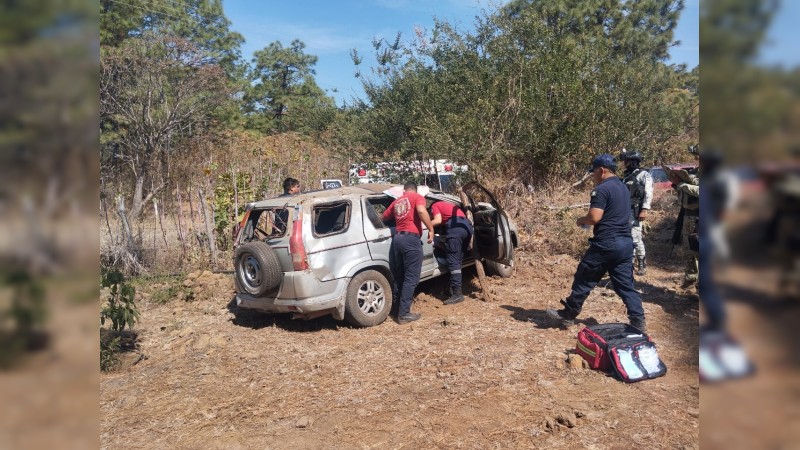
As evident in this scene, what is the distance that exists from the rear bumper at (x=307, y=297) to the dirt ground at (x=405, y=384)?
0.38 m

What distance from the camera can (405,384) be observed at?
15.8 ft

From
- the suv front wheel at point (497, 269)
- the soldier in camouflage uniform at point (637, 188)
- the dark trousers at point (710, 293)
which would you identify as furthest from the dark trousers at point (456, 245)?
the dark trousers at point (710, 293)

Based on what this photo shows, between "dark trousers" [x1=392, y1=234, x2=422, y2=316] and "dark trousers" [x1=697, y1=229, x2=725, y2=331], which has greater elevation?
"dark trousers" [x1=697, y1=229, x2=725, y2=331]

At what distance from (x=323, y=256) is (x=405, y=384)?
6.50 feet

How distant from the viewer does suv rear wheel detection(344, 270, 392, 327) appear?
636 centimetres

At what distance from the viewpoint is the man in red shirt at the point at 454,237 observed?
23.6 feet

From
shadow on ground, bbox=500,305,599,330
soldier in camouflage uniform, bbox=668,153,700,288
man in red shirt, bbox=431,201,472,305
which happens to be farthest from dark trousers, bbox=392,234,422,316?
soldier in camouflage uniform, bbox=668,153,700,288

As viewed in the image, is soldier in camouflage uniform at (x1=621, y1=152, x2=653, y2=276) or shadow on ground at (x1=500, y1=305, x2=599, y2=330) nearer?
shadow on ground at (x1=500, y1=305, x2=599, y2=330)

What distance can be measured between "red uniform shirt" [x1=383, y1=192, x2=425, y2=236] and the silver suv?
1.10ft

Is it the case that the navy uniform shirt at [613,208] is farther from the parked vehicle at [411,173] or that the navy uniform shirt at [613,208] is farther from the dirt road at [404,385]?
the parked vehicle at [411,173]

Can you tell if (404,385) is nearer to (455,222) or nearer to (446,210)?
(455,222)

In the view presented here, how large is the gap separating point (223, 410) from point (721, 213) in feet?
15.1

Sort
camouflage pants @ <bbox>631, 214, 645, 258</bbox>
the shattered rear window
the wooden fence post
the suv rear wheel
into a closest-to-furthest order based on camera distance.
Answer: the suv rear wheel
the shattered rear window
camouflage pants @ <bbox>631, 214, 645, 258</bbox>
the wooden fence post

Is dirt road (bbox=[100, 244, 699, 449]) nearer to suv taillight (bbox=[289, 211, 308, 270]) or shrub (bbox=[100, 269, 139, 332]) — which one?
shrub (bbox=[100, 269, 139, 332])
